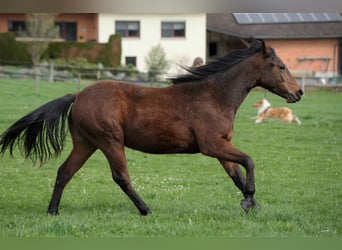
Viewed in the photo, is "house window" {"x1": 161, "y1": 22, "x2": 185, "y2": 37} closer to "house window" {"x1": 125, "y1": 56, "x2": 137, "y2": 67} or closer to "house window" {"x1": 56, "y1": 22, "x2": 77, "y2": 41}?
"house window" {"x1": 125, "y1": 56, "x2": 137, "y2": 67}

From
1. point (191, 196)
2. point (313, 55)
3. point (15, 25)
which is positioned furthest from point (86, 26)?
point (191, 196)

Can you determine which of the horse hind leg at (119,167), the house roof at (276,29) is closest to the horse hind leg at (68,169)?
the horse hind leg at (119,167)

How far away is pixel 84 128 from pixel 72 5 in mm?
2273

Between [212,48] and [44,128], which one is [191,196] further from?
[212,48]

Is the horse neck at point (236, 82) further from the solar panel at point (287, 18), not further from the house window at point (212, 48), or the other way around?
the house window at point (212, 48)

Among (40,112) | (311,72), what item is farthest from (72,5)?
(311,72)

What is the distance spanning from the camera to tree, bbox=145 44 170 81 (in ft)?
87.1

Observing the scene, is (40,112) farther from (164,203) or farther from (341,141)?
(341,141)

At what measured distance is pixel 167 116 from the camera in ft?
21.3

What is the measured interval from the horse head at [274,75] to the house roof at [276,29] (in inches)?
370

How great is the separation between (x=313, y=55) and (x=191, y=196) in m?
14.4

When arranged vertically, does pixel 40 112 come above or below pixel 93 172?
above

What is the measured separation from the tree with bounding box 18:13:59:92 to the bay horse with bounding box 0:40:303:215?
22.6 metres

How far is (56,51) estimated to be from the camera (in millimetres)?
31016
